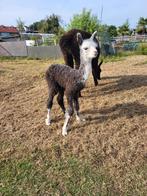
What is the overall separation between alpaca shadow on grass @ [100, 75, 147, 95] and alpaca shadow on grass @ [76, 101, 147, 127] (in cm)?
110

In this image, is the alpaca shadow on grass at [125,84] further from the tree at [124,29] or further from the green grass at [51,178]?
the tree at [124,29]

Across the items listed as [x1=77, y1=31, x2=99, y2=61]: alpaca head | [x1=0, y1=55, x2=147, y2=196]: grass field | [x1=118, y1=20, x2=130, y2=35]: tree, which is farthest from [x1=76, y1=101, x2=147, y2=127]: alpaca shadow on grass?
[x1=118, y1=20, x2=130, y2=35]: tree

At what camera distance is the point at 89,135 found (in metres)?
5.07

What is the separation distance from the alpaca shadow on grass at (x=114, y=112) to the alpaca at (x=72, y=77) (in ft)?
1.23

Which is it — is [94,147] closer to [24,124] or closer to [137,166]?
[137,166]

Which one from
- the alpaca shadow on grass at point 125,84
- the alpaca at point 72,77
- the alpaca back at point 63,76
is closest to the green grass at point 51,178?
the alpaca at point 72,77

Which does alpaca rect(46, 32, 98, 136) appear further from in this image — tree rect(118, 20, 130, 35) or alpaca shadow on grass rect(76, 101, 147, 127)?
tree rect(118, 20, 130, 35)

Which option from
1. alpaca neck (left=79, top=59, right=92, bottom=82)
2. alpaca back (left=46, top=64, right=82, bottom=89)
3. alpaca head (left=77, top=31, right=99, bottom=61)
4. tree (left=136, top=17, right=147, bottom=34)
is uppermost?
alpaca head (left=77, top=31, right=99, bottom=61)

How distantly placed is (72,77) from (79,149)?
108cm

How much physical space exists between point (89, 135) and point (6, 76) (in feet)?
18.1

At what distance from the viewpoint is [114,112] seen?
5.93 m

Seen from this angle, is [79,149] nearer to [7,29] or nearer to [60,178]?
[60,178]

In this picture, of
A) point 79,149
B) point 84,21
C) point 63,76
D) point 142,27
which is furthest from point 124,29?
point 79,149

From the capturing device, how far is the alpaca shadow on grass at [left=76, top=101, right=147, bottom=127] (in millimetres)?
5660
